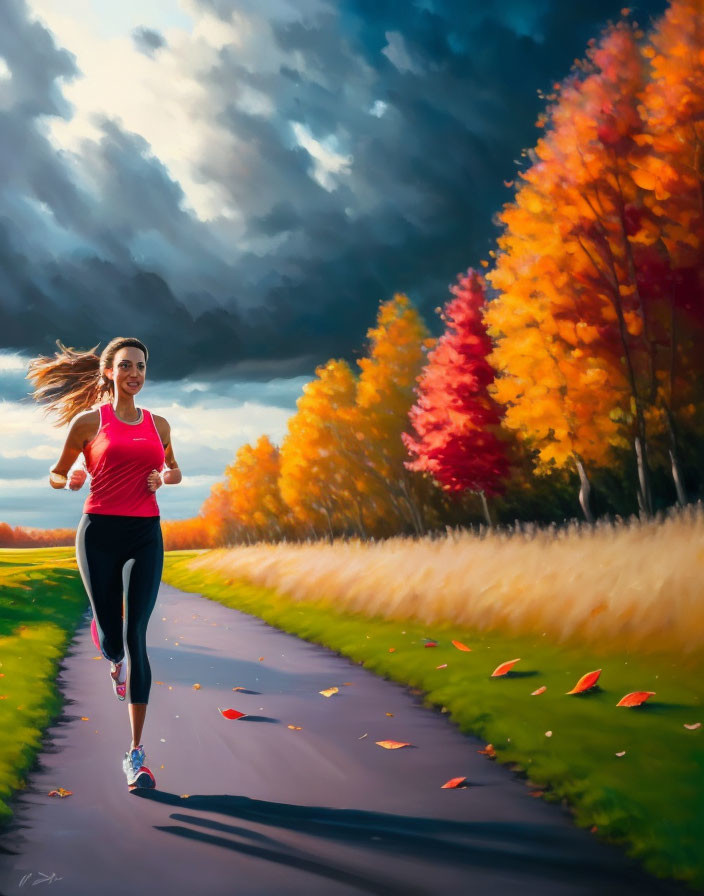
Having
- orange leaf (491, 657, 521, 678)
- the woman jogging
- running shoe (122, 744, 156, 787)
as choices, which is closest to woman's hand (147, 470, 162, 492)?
the woman jogging

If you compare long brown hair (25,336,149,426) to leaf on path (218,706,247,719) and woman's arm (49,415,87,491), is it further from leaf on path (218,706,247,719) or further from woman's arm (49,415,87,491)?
leaf on path (218,706,247,719)

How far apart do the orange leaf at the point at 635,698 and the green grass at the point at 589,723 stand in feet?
0.18

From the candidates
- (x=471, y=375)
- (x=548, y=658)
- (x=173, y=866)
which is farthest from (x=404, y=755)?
(x=471, y=375)

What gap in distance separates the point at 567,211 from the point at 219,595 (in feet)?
40.9

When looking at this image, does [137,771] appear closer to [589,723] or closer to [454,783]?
[454,783]

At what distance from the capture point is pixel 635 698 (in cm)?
643

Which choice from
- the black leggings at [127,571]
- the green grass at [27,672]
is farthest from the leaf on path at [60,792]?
the black leggings at [127,571]

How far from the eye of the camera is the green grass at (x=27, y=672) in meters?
5.74

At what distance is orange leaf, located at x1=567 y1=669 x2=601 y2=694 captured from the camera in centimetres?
705

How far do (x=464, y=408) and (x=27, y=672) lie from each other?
73.4ft

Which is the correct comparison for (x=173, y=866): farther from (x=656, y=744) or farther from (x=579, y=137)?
(x=579, y=137)

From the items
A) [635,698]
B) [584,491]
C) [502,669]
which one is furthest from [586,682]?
[584,491]

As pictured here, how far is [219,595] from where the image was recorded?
75.6 ft

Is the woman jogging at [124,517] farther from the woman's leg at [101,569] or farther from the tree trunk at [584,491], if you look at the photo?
the tree trunk at [584,491]
